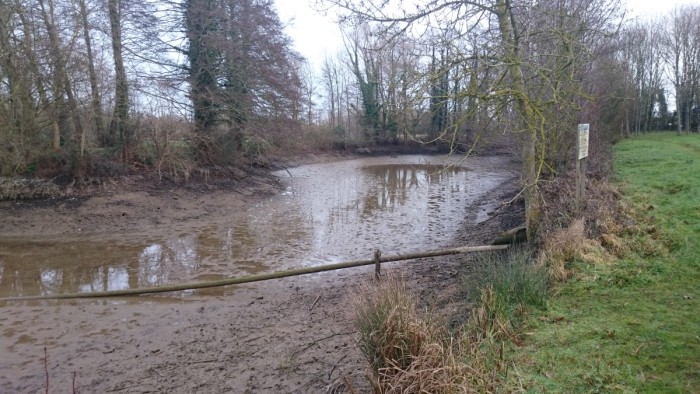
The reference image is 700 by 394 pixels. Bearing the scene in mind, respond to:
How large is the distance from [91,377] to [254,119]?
50.8 ft

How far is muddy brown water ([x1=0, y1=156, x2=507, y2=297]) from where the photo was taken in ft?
27.7

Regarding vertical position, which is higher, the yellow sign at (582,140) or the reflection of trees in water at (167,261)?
the yellow sign at (582,140)

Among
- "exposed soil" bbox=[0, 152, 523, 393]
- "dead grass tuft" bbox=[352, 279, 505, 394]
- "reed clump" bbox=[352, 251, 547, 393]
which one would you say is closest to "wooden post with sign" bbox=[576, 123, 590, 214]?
"exposed soil" bbox=[0, 152, 523, 393]

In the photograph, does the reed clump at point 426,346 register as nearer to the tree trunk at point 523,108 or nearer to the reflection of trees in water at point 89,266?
the tree trunk at point 523,108

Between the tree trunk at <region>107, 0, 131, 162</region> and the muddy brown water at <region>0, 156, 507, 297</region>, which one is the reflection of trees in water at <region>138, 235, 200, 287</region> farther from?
the tree trunk at <region>107, 0, 131, 162</region>

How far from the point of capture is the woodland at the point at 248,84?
22.3 feet

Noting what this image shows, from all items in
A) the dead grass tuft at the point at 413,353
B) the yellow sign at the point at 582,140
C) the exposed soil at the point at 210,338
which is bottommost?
the exposed soil at the point at 210,338

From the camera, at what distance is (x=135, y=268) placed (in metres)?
8.91

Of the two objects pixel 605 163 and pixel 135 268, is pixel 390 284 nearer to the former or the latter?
pixel 135 268

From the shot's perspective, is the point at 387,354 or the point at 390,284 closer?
the point at 387,354

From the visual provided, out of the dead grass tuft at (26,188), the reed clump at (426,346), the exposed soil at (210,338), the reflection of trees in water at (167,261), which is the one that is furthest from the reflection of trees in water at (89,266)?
the reed clump at (426,346)

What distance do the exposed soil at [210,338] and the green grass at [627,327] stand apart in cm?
114

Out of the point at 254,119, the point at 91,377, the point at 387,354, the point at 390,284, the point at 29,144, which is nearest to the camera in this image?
the point at 387,354

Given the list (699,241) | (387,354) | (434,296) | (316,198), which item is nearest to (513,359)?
(387,354)
